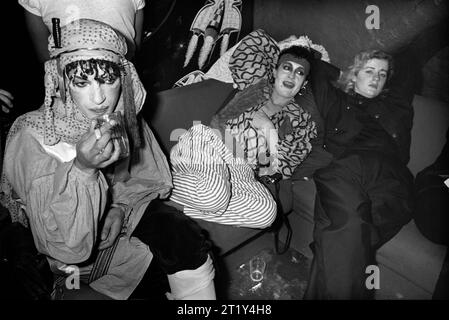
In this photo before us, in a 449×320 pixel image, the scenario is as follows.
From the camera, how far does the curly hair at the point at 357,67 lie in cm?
105

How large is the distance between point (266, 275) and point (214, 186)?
413 millimetres

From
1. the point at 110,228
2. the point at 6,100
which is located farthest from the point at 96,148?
the point at 6,100

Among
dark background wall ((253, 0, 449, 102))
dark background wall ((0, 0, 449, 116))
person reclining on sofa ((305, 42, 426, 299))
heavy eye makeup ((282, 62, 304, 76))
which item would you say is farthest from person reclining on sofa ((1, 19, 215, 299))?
dark background wall ((253, 0, 449, 102))

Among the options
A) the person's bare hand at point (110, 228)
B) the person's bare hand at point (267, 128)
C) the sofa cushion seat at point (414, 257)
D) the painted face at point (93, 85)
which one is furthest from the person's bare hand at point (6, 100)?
the sofa cushion seat at point (414, 257)

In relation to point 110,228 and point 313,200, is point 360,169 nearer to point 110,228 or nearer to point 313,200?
point 313,200

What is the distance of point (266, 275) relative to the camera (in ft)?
3.71

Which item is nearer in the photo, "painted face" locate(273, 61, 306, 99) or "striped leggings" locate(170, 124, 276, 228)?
"striped leggings" locate(170, 124, 276, 228)

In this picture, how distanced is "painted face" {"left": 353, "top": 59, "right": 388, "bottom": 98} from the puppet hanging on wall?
0.52 m

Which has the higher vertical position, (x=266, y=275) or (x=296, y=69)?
(x=296, y=69)

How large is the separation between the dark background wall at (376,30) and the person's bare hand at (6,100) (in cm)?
93

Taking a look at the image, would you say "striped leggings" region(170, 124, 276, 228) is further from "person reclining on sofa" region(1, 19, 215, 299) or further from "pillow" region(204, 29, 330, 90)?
"pillow" region(204, 29, 330, 90)

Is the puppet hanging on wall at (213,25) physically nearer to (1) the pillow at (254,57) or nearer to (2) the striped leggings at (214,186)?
(1) the pillow at (254,57)

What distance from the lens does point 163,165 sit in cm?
88

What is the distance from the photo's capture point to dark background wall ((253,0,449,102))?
1026 millimetres
